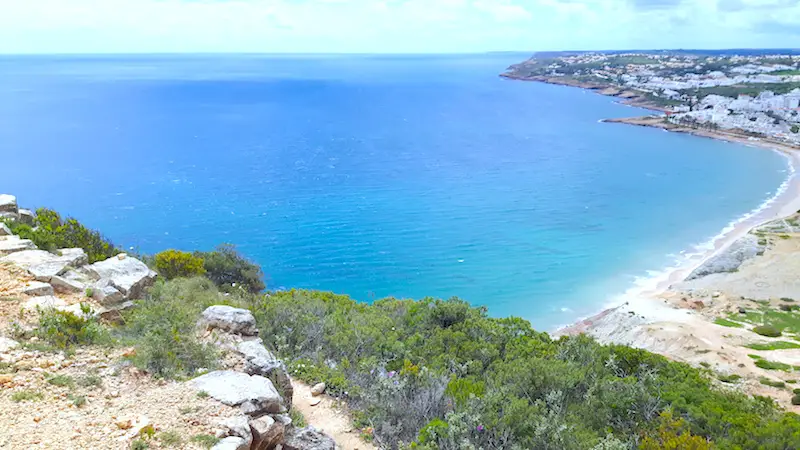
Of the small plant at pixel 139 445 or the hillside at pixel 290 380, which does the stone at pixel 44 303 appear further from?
the small plant at pixel 139 445

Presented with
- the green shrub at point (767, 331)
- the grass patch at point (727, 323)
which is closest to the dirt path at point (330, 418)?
the green shrub at point (767, 331)

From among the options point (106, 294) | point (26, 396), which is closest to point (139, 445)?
point (26, 396)

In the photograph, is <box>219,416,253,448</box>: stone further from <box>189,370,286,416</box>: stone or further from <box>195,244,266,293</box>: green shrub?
<box>195,244,266,293</box>: green shrub

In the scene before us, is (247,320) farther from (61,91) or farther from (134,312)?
(61,91)

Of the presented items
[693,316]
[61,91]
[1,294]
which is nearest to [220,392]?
[1,294]

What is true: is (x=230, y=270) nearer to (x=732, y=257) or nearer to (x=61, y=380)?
(x=61, y=380)
